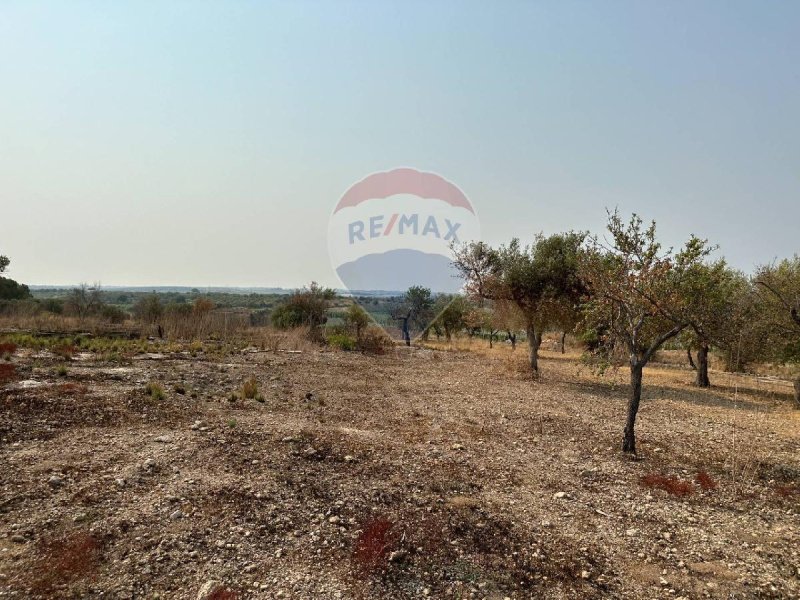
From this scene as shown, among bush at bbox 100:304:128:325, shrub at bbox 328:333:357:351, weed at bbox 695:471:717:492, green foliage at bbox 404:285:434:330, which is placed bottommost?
weed at bbox 695:471:717:492

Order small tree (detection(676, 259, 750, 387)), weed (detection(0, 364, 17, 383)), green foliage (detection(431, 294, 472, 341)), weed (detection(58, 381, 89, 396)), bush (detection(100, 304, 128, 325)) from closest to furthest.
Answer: small tree (detection(676, 259, 750, 387))
weed (detection(58, 381, 89, 396))
weed (detection(0, 364, 17, 383))
bush (detection(100, 304, 128, 325))
green foliage (detection(431, 294, 472, 341))

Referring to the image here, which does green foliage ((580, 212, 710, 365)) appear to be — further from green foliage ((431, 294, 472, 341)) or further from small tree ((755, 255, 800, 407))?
green foliage ((431, 294, 472, 341))

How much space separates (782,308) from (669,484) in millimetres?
10374

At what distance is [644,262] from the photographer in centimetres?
945

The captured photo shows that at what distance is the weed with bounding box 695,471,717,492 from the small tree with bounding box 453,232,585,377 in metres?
Result: 10.8

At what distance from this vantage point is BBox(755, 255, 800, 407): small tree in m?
14.2

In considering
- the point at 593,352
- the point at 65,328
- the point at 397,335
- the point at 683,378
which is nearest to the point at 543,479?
the point at 593,352

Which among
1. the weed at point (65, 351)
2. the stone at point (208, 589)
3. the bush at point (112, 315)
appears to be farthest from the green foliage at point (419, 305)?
the stone at point (208, 589)

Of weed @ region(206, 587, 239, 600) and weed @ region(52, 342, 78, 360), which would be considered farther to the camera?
weed @ region(52, 342, 78, 360)

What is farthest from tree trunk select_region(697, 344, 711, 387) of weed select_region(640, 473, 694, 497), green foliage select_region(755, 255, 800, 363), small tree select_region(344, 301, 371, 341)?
small tree select_region(344, 301, 371, 341)

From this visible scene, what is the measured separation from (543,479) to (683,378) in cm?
2060

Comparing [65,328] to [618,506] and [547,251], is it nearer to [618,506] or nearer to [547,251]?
[547,251]

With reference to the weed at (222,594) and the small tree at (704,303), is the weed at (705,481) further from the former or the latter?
the weed at (222,594)

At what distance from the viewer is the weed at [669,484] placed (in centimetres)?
738
